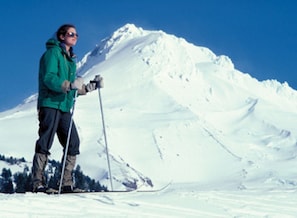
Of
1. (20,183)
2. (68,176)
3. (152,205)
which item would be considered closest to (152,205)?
(152,205)

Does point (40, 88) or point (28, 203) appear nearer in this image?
point (28, 203)

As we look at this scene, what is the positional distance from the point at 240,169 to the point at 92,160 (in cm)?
4432

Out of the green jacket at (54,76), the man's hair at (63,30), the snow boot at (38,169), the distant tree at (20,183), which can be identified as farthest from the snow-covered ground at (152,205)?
the distant tree at (20,183)

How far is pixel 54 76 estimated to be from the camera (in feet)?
30.0

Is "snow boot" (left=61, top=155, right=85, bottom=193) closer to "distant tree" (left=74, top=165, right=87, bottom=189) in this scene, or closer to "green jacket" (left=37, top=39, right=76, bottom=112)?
"green jacket" (left=37, top=39, right=76, bottom=112)

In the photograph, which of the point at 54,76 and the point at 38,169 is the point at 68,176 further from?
the point at 54,76

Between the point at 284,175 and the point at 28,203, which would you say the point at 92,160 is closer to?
the point at 284,175

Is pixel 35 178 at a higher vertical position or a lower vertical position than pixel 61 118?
lower

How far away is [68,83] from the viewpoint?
365 inches

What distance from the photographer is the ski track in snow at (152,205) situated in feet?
23.0

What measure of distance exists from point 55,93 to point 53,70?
0.33 m

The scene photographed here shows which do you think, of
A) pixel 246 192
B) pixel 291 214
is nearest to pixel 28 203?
pixel 291 214

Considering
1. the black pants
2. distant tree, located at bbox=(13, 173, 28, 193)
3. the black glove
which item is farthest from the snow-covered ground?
distant tree, located at bbox=(13, 173, 28, 193)

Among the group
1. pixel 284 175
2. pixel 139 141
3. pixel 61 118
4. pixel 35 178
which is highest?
pixel 139 141
